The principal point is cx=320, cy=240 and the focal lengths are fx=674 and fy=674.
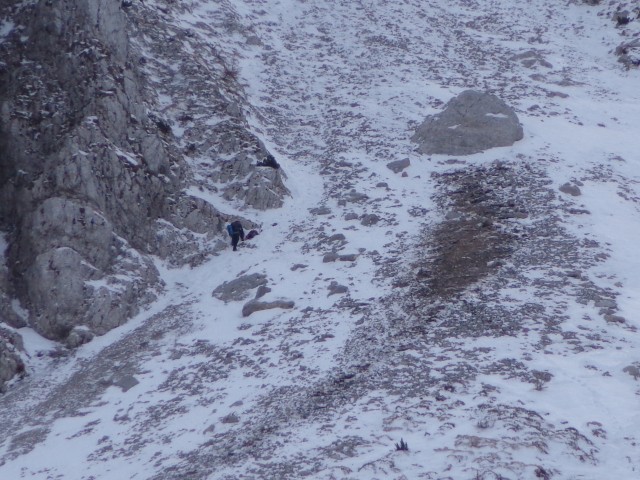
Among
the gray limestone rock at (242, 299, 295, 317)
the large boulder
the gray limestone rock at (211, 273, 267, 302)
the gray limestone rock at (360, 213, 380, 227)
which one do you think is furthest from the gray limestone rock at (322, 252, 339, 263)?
the large boulder

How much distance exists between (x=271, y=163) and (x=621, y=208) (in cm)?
1097

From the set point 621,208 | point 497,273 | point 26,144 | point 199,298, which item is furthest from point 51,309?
point 621,208

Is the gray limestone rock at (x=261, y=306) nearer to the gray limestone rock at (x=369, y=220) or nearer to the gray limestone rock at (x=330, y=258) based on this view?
the gray limestone rock at (x=330, y=258)

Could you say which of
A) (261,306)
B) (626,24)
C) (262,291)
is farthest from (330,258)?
(626,24)

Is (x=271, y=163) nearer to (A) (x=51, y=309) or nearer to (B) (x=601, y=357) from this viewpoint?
(A) (x=51, y=309)

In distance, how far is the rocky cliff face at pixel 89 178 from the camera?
17359 millimetres

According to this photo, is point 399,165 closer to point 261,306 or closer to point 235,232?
point 235,232

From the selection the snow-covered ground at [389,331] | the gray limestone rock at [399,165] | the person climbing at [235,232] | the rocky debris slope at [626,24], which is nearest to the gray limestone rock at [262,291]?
the snow-covered ground at [389,331]

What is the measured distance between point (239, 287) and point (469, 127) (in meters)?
10.8

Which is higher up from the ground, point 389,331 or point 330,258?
point 330,258

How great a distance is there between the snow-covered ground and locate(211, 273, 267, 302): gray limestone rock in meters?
0.34

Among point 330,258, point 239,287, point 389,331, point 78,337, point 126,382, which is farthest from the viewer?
point 330,258

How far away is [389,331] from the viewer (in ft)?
47.4

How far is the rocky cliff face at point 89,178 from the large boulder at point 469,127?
584 centimetres
